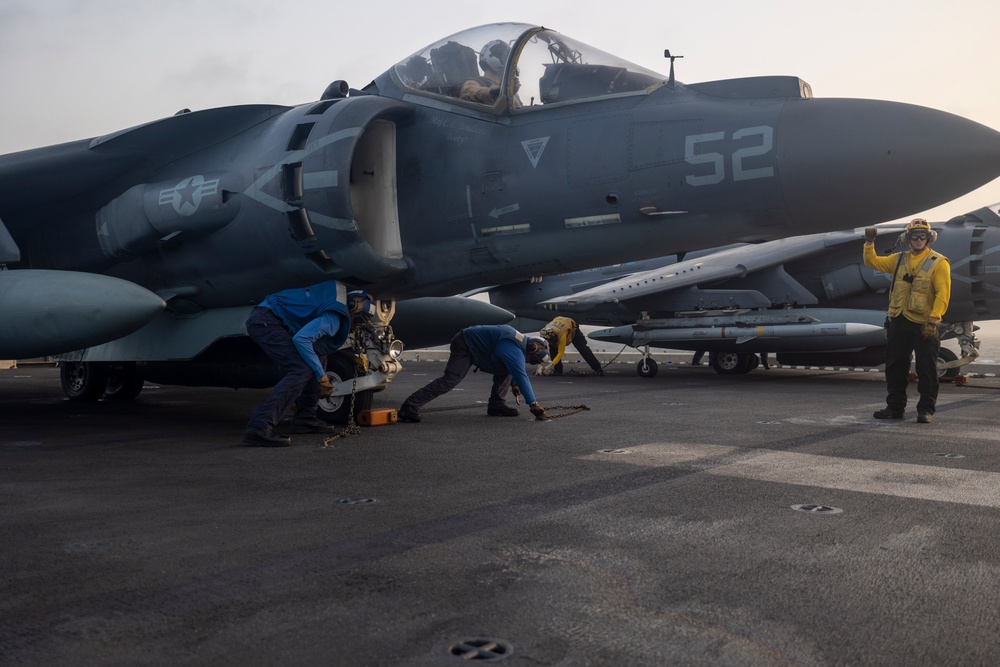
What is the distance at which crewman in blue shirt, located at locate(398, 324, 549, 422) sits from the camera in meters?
7.60

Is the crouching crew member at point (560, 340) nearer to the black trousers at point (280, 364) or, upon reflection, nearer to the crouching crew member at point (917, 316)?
the crouching crew member at point (917, 316)

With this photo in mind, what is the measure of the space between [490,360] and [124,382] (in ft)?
16.1

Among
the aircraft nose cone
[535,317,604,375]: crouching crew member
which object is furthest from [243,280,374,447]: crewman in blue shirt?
[535,317,604,375]: crouching crew member

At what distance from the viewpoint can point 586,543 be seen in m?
3.13

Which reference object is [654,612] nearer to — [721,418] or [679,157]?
[679,157]

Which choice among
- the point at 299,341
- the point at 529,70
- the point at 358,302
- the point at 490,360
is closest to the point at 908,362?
the point at 490,360

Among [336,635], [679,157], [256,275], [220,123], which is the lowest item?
[336,635]

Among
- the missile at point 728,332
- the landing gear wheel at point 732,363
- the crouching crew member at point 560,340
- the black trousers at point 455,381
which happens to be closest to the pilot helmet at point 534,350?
the black trousers at point 455,381

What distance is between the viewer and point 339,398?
7.23 m

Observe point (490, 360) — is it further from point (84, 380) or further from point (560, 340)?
point (560, 340)

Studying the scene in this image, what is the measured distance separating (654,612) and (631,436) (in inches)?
157

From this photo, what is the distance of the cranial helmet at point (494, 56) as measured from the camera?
6.34 m

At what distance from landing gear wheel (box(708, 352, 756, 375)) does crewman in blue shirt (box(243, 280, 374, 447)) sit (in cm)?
1013

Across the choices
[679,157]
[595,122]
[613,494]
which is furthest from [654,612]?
[595,122]
